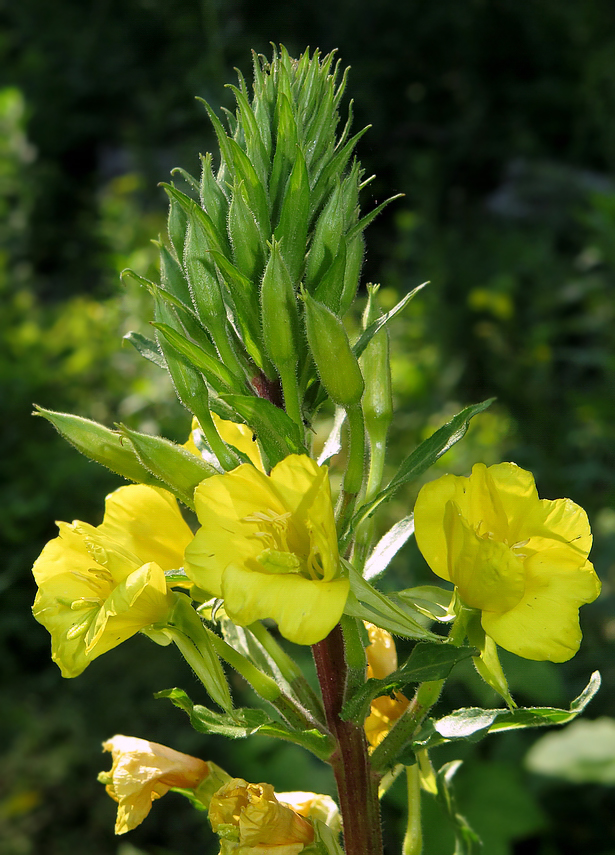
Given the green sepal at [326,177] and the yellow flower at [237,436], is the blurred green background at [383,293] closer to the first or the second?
the yellow flower at [237,436]

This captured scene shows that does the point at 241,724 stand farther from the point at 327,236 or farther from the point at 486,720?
the point at 327,236

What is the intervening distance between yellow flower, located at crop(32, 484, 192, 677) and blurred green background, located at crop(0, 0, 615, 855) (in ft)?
7.04

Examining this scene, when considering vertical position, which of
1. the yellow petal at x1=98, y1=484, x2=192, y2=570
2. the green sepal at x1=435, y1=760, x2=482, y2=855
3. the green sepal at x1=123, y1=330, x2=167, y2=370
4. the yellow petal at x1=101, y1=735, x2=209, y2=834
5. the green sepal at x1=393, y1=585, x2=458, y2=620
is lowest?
the green sepal at x1=435, y1=760, x2=482, y2=855

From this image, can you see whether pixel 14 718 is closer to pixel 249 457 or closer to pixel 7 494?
pixel 7 494

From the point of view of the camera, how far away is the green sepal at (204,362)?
940mm

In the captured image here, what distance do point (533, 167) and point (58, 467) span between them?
5.78m

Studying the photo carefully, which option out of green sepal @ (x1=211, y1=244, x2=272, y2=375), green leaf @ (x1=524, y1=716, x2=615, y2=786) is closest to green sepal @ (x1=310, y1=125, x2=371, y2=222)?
green sepal @ (x1=211, y1=244, x2=272, y2=375)

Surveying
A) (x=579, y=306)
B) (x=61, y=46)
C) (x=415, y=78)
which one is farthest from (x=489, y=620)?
(x=61, y=46)

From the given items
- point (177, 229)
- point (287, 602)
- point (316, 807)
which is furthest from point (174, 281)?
point (316, 807)

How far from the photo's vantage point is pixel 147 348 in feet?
3.58

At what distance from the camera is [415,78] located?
7.78 m

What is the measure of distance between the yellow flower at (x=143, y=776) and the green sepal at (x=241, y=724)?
0.18m

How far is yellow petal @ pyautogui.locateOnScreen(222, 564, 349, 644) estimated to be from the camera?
76 cm

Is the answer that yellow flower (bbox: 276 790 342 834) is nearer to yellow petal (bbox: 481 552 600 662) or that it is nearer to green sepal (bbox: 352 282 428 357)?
yellow petal (bbox: 481 552 600 662)
